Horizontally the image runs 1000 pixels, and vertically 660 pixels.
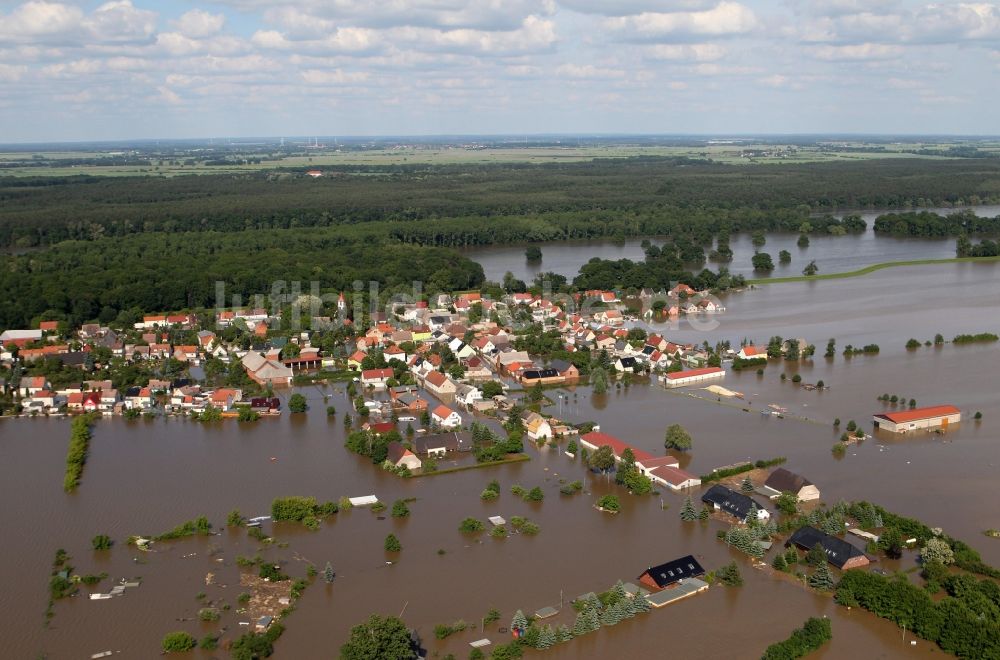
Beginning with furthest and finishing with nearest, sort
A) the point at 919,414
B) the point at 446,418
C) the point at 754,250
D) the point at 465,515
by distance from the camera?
the point at 754,250, the point at 446,418, the point at 919,414, the point at 465,515

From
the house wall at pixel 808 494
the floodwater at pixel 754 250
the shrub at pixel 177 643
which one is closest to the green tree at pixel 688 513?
the house wall at pixel 808 494

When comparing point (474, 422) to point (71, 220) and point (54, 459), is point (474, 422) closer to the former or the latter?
point (54, 459)

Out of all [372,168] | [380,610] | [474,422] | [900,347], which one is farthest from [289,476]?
[372,168]

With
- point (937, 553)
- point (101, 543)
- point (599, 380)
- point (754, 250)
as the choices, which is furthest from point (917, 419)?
point (754, 250)

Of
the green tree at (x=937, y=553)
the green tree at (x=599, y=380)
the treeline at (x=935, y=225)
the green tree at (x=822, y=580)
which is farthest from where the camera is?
the treeline at (x=935, y=225)

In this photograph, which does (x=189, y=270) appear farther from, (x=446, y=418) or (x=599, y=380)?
(x=599, y=380)

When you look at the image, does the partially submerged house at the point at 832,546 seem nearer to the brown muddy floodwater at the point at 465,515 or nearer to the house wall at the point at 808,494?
the brown muddy floodwater at the point at 465,515
